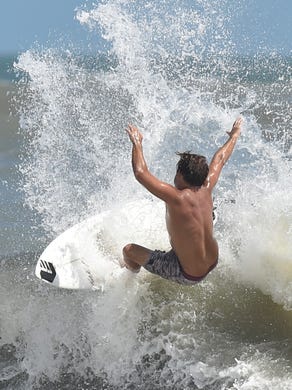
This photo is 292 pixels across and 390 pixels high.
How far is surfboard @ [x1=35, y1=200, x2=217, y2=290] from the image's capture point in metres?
5.81

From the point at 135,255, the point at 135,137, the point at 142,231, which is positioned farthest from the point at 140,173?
the point at 142,231

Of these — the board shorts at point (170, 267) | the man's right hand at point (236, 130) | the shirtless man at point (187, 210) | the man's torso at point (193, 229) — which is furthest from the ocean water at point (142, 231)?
the man's right hand at point (236, 130)

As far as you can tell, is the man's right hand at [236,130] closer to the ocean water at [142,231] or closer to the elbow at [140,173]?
the ocean water at [142,231]

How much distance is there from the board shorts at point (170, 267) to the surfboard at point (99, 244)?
530 millimetres

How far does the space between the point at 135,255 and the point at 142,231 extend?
837 mm

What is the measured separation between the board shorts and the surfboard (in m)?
0.53

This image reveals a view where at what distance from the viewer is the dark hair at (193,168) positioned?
469 centimetres

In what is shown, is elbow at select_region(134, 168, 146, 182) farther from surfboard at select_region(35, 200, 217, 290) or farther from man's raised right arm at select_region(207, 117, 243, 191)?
surfboard at select_region(35, 200, 217, 290)

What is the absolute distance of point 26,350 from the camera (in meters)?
5.83

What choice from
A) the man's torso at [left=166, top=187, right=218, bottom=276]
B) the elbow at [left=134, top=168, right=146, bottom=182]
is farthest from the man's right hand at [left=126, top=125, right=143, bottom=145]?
the man's torso at [left=166, top=187, right=218, bottom=276]

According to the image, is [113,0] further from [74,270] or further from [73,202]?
[74,270]

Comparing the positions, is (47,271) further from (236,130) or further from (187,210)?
(236,130)

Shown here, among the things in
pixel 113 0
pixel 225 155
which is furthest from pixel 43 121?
pixel 225 155

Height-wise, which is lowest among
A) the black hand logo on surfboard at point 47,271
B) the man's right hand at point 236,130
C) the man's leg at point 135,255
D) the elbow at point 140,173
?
the black hand logo on surfboard at point 47,271
